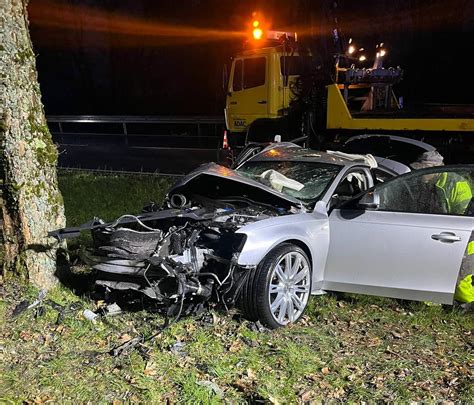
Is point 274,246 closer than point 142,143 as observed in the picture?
Yes

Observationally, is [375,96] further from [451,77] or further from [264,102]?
[451,77]

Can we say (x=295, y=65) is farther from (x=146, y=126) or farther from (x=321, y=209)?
(x=146, y=126)

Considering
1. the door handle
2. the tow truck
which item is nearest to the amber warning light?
the tow truck

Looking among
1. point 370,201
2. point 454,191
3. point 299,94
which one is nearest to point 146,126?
point 299,94

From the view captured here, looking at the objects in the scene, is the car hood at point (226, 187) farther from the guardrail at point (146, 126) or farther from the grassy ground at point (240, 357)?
the guardrail at point (146, 126)

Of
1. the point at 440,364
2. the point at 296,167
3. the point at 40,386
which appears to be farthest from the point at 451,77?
the point at 40,386

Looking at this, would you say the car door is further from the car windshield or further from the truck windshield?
the truck windshield

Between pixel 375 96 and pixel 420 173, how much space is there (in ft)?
26.9

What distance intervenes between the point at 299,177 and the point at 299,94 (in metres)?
7.23

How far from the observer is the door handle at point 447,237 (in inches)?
171

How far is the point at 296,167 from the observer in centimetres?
557

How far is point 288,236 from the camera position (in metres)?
4.36

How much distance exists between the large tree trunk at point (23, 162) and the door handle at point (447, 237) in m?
3.24

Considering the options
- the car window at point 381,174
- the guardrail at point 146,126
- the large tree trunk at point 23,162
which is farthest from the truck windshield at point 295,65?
the large tree trunk at point 23,162
